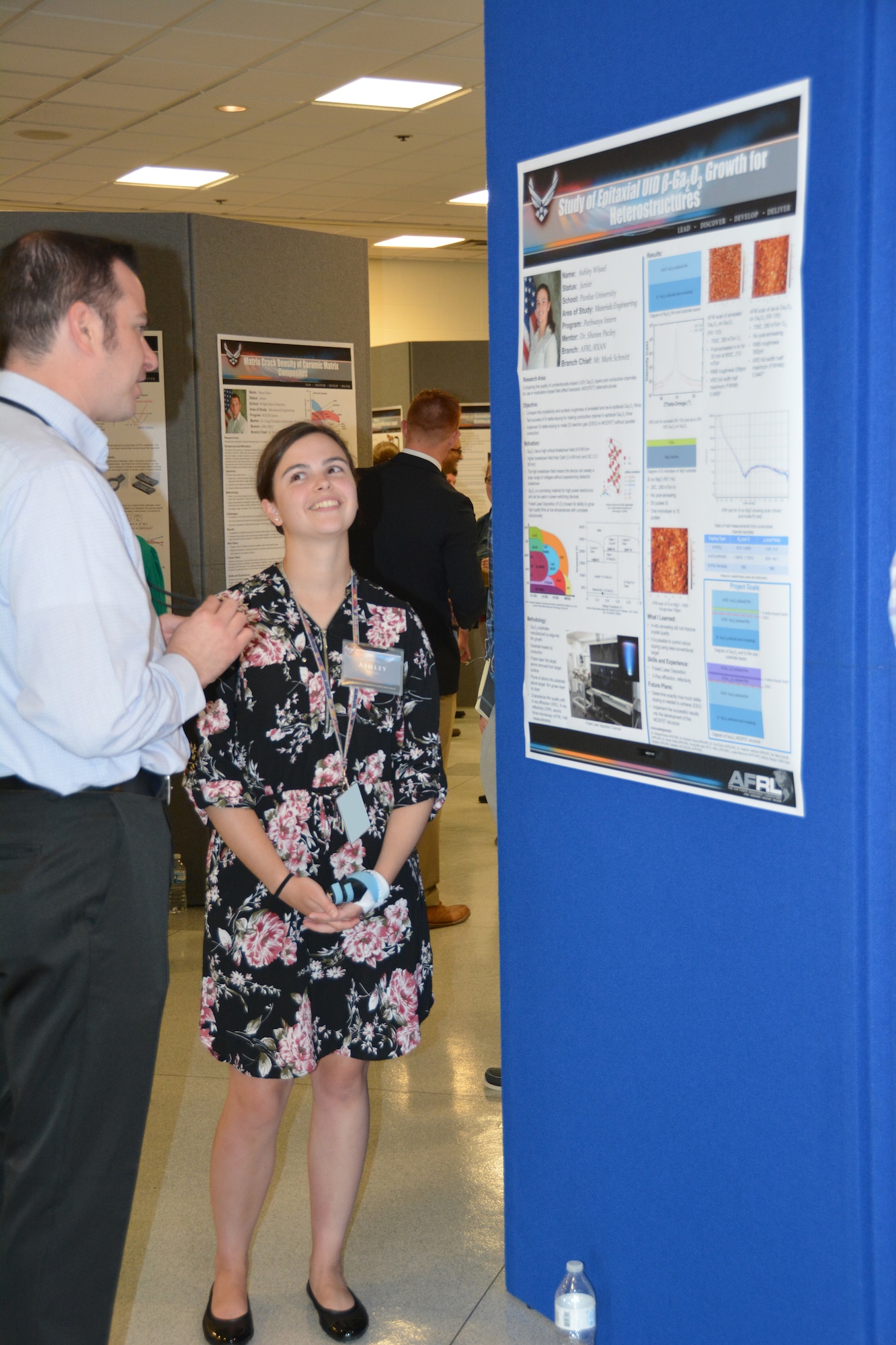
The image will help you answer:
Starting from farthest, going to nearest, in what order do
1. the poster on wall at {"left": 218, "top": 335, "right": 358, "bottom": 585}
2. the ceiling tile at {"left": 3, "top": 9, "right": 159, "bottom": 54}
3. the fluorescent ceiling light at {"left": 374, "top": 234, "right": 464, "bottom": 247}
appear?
the fluorescent ceiling light at {"left": 374, "top": 234, "right": 464, "bottom": 247}
the ceiling tile at {"left": 3, "top": 9, "right": 159, "bottom": 54}
the poster on wall at {"left": 218, "top": 335, "right": 358, "bottom": 585}

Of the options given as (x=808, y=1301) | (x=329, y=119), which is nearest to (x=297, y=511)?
(x=808, y=1301)

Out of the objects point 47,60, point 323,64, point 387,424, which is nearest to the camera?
point 47,60

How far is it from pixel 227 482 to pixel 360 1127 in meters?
2.94

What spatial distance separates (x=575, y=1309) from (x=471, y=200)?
9621 mm

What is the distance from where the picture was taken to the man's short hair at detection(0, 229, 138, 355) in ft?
5.70

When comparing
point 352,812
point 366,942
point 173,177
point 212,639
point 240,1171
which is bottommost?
point 240,1171

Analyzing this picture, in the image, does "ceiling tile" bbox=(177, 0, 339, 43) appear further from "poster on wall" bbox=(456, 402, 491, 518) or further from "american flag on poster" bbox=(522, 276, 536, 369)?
"american flag on poster" bbox=(522, 276, 536, 369)

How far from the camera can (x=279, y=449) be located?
2420 millimetres

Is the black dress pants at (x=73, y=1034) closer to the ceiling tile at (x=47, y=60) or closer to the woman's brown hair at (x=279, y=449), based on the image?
the woman's brown hair at (x=279, y=449)

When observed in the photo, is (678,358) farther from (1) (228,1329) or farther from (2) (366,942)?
(1) (228,1329)

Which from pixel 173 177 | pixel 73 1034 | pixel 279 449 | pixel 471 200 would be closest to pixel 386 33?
pixel 173 177

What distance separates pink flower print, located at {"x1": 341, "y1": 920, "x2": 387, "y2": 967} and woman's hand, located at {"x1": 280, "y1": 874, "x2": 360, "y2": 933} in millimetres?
72

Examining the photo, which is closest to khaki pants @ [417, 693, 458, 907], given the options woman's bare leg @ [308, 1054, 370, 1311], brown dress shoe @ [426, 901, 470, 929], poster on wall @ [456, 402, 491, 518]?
brown dress shoe @ [426, 901, 470, 929]

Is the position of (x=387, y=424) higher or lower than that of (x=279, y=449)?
Answer: higher
